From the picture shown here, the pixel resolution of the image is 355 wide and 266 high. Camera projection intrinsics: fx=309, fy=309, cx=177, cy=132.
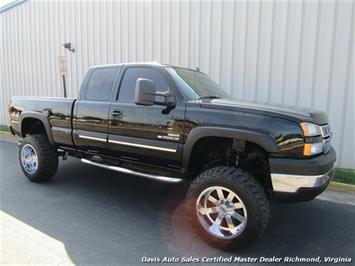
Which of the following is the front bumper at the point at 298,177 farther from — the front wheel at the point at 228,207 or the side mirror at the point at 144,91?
the side mirror at the point at 144,91

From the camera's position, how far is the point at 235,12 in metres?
6.91

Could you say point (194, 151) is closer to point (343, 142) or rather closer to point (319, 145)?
point (319, 145)

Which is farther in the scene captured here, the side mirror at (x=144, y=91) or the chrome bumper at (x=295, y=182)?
the side mirror at (x=144, y=91)

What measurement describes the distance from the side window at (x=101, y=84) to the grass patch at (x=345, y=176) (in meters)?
4.16

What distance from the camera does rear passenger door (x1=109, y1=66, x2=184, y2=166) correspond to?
3.65 meters

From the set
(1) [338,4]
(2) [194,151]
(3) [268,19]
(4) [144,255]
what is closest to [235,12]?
(3) [268,19]

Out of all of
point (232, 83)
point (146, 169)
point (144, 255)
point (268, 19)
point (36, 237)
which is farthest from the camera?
point (232, 83)

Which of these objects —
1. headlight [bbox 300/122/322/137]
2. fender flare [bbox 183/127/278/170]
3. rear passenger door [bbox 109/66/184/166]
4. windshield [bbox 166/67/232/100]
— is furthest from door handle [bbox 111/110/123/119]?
headlight [bbox 300/122/322/137]

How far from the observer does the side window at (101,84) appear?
14.5 feet

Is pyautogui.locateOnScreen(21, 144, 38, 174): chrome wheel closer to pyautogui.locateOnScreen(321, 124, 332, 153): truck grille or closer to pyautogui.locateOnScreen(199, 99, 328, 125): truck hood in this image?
pyautogui.locateOnScreen(199, 99, 328, 125): truck hood

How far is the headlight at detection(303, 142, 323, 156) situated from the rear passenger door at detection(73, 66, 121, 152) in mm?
2574

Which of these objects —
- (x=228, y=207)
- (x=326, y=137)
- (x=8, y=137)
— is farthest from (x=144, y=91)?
(x=8, y=137)

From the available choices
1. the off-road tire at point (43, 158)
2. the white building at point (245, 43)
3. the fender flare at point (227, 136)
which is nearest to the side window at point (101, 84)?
the off-road tire at point (43, 158)

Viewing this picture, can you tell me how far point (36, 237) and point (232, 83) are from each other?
17.2ft
